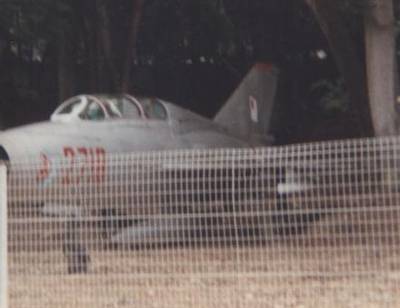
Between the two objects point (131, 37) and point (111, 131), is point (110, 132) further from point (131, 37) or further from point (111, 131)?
point (131, 37)

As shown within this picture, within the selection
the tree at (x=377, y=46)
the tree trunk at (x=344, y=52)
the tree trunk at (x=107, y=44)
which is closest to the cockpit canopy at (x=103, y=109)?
the tree trunk at (x=344, y=52)

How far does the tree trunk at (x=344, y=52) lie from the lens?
15688 millimetres

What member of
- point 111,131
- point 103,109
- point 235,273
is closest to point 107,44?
point 103,109

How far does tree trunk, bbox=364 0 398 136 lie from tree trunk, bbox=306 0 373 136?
35.8 inches

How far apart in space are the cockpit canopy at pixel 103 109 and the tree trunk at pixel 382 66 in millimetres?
4545

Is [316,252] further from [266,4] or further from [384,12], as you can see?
[266,4]

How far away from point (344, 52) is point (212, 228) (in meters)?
8.94

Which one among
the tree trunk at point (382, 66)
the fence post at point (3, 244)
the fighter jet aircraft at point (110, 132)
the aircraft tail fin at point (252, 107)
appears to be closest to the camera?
the fence post at point (3, 244)

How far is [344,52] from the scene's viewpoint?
17.0 meters

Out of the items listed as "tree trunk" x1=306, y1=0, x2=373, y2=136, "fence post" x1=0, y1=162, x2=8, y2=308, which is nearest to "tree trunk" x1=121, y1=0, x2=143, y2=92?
"tree trunk" x1=306, y1=0, x2=373, y2=136

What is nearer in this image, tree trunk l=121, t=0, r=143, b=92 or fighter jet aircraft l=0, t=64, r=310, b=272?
fighter jet aircraft l=0, t=64, r=310, b=272

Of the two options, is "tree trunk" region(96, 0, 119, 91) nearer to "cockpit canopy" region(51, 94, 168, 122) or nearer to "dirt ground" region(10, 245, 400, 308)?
"cockpit canopy" region(51, 94, 168, 122)

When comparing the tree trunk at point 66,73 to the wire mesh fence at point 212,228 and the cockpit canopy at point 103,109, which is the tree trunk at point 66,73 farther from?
the wire mesh fence at point 212,228

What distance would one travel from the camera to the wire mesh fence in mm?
8445
